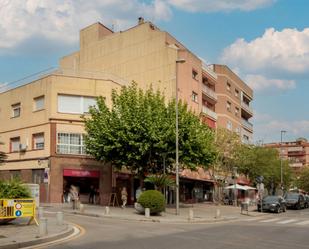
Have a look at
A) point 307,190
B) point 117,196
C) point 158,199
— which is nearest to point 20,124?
point 117,196

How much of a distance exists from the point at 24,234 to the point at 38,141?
2364cm

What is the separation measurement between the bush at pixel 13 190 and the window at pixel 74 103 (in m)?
18.4

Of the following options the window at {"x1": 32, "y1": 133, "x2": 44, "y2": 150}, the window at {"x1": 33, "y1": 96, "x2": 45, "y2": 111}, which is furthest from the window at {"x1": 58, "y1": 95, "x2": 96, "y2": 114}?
the window at {"x1": 32, "y1": 133, "x2": 44, "y2": 150}

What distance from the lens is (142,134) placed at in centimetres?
3291

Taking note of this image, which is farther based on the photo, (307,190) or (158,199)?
(307,190)

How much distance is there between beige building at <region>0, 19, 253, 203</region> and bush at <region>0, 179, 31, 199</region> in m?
14.6

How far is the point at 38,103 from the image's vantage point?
39.9 metres

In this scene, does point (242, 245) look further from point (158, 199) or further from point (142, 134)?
point (142, 134)

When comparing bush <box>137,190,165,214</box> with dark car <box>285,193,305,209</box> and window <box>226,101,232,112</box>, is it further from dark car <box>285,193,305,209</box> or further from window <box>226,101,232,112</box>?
window <box>226,101,232,112</box>

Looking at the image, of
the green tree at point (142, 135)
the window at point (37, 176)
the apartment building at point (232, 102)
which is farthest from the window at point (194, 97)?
the window at point (37, 176)

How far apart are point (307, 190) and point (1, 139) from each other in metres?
77.1

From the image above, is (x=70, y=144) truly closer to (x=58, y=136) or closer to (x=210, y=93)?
(x=58, y=136)

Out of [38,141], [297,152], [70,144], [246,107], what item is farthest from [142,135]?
[297,152]

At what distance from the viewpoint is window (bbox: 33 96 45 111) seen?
39312 millimetres
